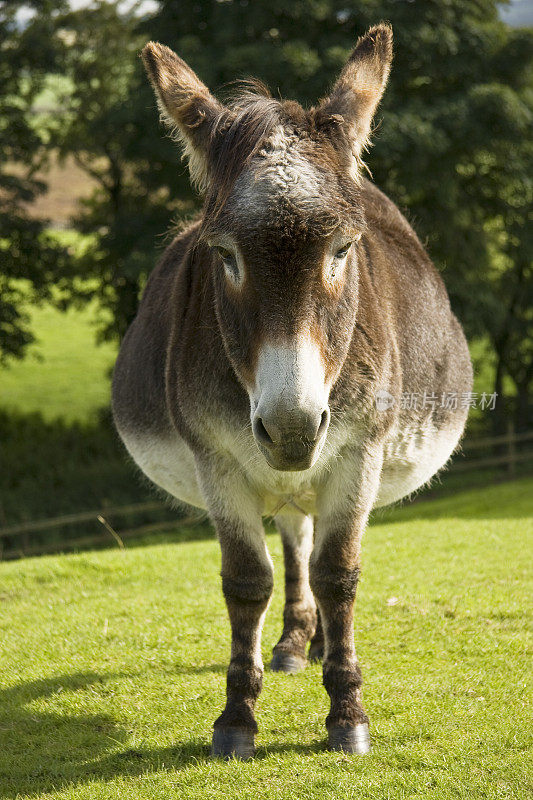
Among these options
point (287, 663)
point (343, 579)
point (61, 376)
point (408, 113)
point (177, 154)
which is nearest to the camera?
point (343, 579)

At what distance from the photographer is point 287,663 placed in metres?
5.43

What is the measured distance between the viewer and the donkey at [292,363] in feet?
10.5

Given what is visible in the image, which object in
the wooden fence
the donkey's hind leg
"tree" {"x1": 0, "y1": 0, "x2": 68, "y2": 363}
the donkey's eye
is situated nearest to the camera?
the donkey's eye

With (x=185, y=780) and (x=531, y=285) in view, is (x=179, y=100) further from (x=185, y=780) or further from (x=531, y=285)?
(x=531, y=285)

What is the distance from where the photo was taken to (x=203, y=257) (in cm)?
440

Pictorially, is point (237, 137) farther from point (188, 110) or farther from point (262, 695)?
point (262, 695)

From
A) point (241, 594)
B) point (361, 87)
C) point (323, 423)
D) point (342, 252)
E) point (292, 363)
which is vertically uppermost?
point (361, 87)

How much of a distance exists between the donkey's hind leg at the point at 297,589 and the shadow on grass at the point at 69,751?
1.21 meters

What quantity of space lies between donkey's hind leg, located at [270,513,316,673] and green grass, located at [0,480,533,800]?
0.22 metres

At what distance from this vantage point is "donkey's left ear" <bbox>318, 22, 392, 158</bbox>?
3566 millimetres

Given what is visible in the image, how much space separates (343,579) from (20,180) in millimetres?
18141

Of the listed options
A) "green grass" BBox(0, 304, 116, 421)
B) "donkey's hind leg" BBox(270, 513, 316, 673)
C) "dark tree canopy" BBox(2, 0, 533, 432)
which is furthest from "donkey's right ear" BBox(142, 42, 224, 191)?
"green grass" BBox(0, 304, 116, 421)

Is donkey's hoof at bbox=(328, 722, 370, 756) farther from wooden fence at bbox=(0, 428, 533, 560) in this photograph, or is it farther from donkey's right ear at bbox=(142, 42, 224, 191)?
wooden fence at bbox=(0, 428, 533, 560)

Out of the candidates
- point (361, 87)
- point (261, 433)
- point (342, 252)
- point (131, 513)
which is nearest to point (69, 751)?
Result: point (261, 433)
